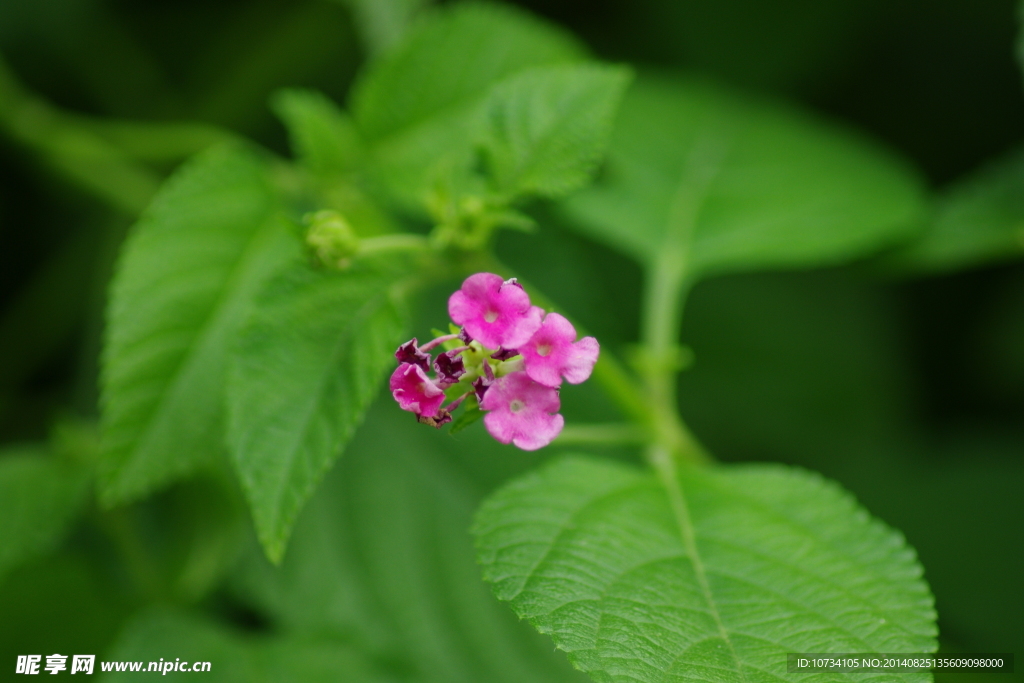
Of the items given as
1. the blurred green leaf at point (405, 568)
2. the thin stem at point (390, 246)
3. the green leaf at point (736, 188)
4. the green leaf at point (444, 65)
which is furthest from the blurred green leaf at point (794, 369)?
the thin stem at point (390, 246)

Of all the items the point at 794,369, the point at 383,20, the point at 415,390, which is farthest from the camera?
the point at 794,369

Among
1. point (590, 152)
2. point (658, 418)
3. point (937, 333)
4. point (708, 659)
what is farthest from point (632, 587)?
point (937, 333)

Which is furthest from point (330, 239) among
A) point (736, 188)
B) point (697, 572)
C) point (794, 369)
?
point (794, 369)

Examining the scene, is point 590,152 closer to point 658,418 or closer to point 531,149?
point 531,149

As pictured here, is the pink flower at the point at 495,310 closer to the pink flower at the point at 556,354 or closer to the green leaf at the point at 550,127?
the pink flower at the point at 556,354

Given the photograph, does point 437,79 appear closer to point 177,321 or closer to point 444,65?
point 444,65

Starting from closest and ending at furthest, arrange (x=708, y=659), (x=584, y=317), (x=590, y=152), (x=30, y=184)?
(x=708, y=659), (x=590, y=152), (x=584, y=317), (x=30, y=184)
